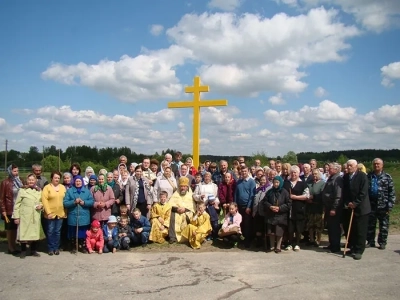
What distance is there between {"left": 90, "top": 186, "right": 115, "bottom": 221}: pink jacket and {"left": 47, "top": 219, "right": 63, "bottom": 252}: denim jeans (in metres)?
0.74

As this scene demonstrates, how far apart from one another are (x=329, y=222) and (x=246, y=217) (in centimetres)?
169

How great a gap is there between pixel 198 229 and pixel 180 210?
659mm

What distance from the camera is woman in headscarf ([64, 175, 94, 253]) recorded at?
301 inches

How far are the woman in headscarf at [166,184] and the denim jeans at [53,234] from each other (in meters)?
2.22

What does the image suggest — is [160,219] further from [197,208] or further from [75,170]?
[75,170]

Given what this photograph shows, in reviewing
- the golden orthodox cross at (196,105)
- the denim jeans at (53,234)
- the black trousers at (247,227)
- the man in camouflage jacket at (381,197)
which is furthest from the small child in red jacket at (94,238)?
the man in camouflage jacket at (381,197)

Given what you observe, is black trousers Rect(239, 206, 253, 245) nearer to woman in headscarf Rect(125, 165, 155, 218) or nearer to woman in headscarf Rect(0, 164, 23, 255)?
woman in headscarf Rect(125, 165, 155, 218)

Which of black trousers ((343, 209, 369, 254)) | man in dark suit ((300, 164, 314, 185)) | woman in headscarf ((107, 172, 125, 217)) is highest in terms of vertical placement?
man in dark suit ((300, 164, 314, 185))

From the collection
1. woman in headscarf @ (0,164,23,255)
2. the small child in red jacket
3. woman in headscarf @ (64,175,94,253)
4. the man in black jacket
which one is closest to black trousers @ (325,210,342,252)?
the man in black jacket

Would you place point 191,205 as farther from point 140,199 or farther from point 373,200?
point 373,200

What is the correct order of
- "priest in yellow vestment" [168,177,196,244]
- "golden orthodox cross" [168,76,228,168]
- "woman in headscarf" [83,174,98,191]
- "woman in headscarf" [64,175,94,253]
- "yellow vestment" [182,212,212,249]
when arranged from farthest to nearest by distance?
"golden orthodox cross" [168,76,228,168]
"priest in yellow vestment" [168,177,196,244]
"woman in headscarf" [83,174,98,191]
"yellow vestment" [182,212,212,249]
"woman in headscarf" [64,175,94,253]

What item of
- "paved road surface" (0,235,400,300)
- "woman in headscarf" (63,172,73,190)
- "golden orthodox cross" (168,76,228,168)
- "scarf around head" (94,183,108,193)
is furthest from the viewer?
"golden orthodox cross" (168,76,228,168)

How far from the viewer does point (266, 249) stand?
7.75 metres

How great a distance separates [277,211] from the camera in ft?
24.6
